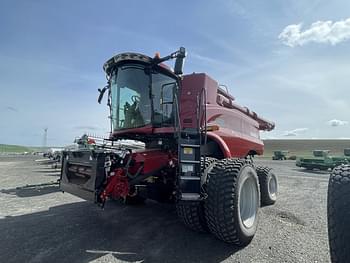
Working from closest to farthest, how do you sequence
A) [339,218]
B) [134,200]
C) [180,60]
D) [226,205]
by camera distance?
[339,218] < [226,205] < [180,60] < [134,200]

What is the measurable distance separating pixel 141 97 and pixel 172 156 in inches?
63.8

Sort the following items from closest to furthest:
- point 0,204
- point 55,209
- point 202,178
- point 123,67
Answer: point 202,178, point 123,67, point 55,209, point 0,204

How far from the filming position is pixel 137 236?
14.4 feet

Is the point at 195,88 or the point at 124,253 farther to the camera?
the point at 195,88

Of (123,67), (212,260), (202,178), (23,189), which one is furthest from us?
(23,189)

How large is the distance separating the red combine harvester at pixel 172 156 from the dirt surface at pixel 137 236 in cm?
33

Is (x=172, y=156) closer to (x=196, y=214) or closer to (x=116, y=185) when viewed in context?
(x=196, y=214)

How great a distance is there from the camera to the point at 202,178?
4090 mm

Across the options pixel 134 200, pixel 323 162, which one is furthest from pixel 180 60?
pixel 323 162

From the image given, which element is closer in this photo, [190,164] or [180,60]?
[190,164]

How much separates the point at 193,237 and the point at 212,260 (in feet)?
2.96

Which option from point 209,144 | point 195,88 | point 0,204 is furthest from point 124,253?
point 0,204

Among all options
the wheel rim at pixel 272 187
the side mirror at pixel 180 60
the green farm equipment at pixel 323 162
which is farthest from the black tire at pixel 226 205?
the green farm equipment at pixel 323 162

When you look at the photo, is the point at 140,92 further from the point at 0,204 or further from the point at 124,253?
the point at 0,204
